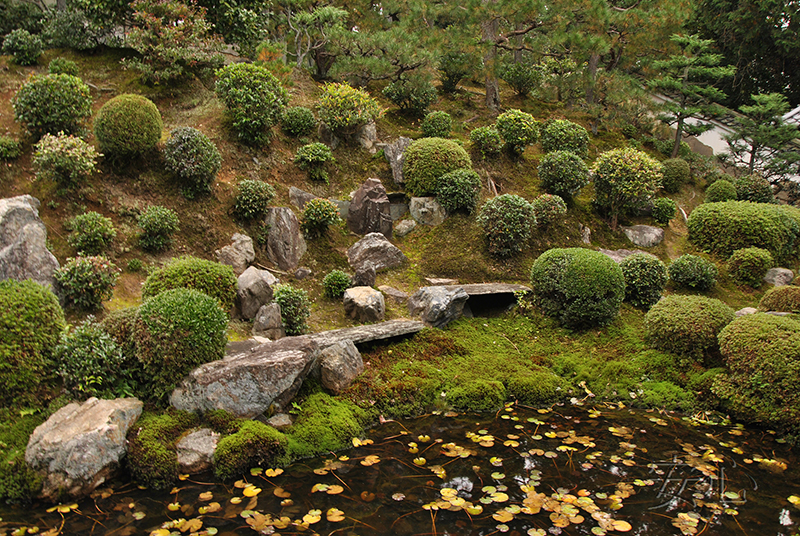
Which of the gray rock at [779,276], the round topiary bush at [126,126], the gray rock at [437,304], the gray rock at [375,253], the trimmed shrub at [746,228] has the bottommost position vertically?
the gray rock at [437,304]

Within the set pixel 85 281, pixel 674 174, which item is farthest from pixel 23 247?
pixel 674 174

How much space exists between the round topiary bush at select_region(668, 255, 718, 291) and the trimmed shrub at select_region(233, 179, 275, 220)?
10.0 m

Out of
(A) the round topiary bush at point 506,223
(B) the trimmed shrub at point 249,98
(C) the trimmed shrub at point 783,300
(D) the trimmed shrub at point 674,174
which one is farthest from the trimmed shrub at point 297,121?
(C) the trimmed shrub at point 783,300

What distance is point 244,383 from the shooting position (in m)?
7.74

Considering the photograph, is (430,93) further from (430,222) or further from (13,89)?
(13,89)

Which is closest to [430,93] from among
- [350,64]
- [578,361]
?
[350,64]

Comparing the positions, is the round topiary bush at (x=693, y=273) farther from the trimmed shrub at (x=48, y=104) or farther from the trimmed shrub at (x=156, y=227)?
the trimmed shrub at (x=48, y=104)

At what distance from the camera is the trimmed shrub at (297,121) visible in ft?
49.1

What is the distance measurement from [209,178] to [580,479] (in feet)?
32.3

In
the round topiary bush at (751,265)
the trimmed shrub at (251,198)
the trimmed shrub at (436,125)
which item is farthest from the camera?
the trimmed shrub at (436,125)

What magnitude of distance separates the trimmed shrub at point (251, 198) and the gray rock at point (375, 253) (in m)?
2.38

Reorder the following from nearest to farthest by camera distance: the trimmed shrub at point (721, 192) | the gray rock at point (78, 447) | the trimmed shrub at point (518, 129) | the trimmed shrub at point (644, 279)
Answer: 1. the gray rock at point (78, 447)
2. the trimmed shrub at point (644, 279)
3. the trimmed shrub at point (518, 129)
4. the trimmed shrub at point (721, 192)

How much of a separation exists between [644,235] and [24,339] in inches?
579

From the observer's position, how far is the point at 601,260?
11234 millimetres
